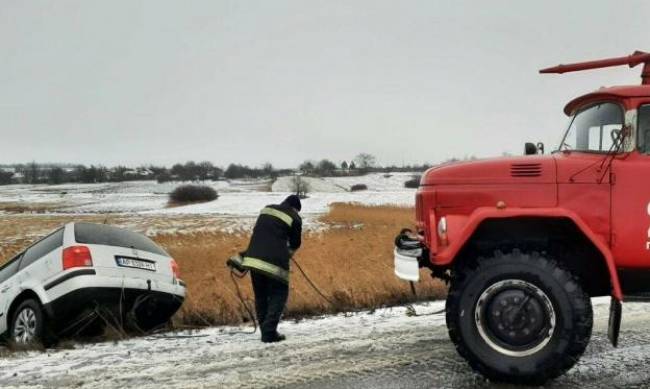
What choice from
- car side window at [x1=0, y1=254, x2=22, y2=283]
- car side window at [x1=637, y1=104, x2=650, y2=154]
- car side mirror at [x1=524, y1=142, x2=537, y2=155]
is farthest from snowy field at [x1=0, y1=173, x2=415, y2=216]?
car side window at [x1=637, y1=104, x2=650, y2=154]

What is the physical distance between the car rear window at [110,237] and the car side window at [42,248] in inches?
8.7

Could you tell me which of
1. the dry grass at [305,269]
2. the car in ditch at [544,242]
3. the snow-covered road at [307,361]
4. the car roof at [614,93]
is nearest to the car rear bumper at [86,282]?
the snow-covered road at [307,361]

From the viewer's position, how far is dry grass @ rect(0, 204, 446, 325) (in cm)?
718

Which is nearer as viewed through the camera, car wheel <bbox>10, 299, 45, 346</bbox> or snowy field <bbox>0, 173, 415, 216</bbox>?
car wheel <bbox>10, 299, 45, 346</bbox>

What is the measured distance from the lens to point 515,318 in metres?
4.01

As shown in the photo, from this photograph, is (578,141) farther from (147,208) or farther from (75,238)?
(147,208)

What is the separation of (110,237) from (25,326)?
4.37 ft

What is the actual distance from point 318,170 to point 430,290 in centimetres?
10584

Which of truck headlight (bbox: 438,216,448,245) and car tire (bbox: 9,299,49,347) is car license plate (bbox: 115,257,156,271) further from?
truck headlight (bbox: 438,216,448,245)

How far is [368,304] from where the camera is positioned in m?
7.18

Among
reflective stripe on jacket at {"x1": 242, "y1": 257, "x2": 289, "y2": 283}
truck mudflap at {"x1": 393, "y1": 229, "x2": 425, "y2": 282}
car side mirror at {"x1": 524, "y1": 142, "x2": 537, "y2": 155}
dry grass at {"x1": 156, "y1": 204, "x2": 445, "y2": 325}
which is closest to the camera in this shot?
truck mudflap at {"x1": 393, "y1": 229, "x2": 425, "y2": 282}

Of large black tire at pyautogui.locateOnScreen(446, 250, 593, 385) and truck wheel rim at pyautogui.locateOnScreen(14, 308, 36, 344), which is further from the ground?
large black tire at pyautogui.locateOnScreen(446, 250, 593, 385)

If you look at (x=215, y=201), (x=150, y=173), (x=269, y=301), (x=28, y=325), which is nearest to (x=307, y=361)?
(x=269, y=301)

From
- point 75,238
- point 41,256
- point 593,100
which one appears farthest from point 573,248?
point 41,256
